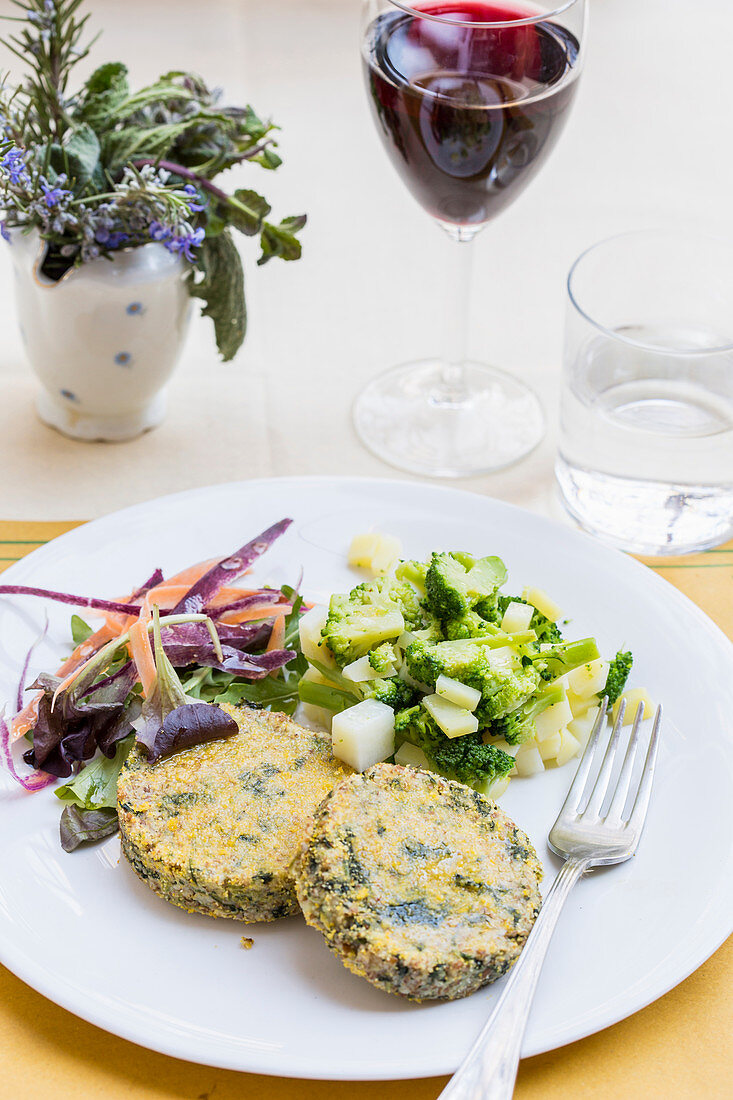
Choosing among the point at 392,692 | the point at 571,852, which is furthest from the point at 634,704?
the point at 392,692

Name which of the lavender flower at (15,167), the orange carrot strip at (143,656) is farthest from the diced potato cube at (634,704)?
the lavender flower at (15,167)

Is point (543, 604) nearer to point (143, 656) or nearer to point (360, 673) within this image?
point (360, 673)

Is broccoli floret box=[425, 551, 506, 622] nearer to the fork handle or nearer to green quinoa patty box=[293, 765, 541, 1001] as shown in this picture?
green quinoa patty box=[293, 765, 541, 1001]

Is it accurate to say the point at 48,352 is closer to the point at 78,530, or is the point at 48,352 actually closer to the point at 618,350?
the point at 78,530

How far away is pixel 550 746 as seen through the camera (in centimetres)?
227

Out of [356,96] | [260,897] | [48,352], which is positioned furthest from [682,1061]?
[356,96]

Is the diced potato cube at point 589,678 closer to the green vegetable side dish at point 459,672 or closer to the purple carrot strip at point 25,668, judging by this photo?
the green vegetable side dish at point 459,672

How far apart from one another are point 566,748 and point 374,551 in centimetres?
69

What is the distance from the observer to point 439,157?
2799 mm

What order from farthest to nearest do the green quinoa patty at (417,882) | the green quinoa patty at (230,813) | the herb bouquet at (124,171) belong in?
the herb bouquet at (124,171)
the green quinoa patty at (230,813)
the green quinoa patty at (417,882)

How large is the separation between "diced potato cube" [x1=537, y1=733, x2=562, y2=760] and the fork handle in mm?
369

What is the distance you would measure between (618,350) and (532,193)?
59.9 inches

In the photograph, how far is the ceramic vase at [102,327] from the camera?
114 inches

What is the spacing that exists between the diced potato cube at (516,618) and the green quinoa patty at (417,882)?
17.9 inches
